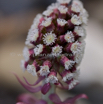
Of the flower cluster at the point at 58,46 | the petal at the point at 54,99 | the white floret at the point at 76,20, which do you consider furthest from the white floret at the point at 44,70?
the white floret at the point at 76,20

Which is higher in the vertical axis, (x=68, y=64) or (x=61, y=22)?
(x=61, y=22)

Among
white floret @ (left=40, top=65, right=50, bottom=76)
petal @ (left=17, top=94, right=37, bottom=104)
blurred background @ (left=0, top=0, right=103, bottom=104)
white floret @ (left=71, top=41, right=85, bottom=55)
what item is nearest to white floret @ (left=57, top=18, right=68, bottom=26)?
white floret @ (left=71, top=41, right=85, bottom=55)

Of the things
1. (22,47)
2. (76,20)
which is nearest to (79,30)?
(76,20)

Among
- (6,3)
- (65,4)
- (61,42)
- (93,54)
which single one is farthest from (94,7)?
(61,42)

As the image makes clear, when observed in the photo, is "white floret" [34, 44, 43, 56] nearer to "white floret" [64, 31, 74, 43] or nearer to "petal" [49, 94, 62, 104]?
"white floret" [64, 31, 74, 43]

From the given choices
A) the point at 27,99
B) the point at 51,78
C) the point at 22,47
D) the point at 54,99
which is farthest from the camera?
the point at 22,47

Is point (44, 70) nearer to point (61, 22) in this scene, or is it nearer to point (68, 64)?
point (68, 64)
